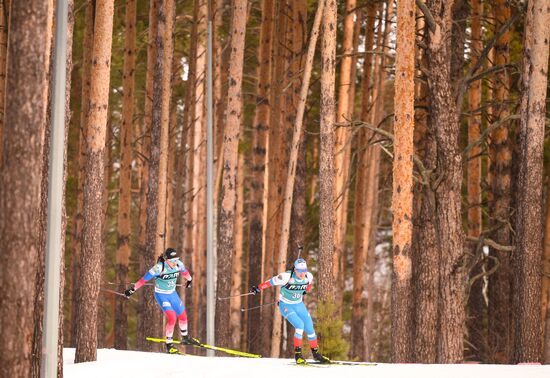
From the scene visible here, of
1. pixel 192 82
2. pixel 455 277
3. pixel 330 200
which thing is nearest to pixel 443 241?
pixel 455 277

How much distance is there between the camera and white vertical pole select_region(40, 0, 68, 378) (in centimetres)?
992

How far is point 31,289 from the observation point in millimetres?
10469

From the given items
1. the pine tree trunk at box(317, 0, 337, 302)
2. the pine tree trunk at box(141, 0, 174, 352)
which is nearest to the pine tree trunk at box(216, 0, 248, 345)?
the pine tree trunk at box(141, 0, 174, 352)

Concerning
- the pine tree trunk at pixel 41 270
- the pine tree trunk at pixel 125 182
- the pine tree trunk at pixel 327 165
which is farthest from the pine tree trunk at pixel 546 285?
the pine tree trunk at pixel 41 270

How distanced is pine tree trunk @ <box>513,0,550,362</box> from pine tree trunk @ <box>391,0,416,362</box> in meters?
1.87

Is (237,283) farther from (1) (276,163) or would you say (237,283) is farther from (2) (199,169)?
(1) (276,163)

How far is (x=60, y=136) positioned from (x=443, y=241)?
8902mm

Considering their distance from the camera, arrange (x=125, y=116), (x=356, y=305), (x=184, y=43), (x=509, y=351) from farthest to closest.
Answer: (x=184, y=43) < (x=356, y=305) < (x=125, y=116) < (x=509, y=351)

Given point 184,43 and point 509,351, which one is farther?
point 184,43

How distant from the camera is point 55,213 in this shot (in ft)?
32.8

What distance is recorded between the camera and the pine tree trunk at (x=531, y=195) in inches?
674

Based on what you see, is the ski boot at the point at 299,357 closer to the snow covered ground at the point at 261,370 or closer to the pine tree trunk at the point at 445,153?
the snow covered ground at the point at 261,370

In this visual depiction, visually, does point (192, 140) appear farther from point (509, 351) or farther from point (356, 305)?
point (509, 351)

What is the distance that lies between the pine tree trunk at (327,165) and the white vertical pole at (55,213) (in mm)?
8596
